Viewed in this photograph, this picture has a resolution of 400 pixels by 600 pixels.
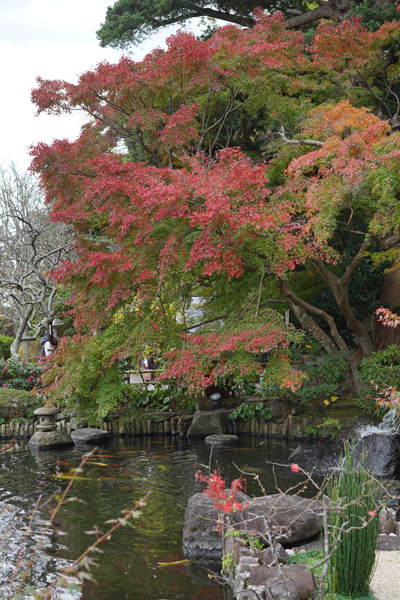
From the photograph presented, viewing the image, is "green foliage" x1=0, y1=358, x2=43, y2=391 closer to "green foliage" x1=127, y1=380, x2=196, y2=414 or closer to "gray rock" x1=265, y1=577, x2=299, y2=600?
"green foliage" x1=127, y1=380, x2=196, y2=414

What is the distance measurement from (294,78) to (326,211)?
4.06 metres

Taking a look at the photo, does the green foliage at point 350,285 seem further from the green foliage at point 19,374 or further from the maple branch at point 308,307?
the green foliage at point 19,374

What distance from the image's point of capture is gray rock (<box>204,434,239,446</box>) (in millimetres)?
9945

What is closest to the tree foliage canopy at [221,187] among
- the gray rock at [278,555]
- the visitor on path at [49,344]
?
the visitor on path at [49,344]

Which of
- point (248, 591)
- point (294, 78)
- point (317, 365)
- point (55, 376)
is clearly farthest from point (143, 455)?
point (294, 78)

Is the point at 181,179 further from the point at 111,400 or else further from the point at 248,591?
the point at 248,591

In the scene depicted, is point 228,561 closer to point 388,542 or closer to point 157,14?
point 388,542

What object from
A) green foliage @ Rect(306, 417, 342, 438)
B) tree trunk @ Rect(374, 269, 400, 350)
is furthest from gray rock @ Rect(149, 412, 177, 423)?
tree trunk @ Rect(374, 269, 400, 350)

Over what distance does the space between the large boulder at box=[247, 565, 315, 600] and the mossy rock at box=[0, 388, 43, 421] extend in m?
9.12

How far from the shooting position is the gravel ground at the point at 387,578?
3.46 metres

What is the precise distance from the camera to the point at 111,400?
945cm

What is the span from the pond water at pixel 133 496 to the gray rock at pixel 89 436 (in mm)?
254

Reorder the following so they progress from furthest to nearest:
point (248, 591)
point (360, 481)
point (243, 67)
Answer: point (243, 67), point (360, 481), point (248, 591)

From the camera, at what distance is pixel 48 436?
390 inches
